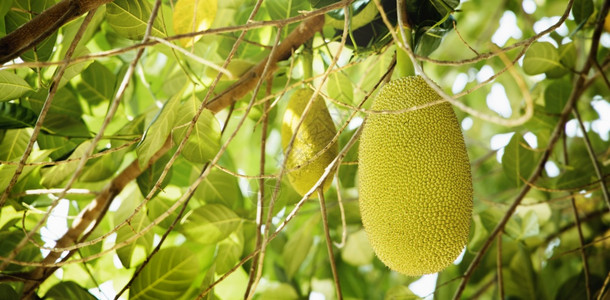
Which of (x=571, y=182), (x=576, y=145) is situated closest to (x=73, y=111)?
(x=571, y=182)

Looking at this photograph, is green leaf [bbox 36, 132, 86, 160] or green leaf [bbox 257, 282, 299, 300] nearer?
green leaf [bbox 36, 132, 86, 160]

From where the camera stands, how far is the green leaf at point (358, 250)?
130 centimetres

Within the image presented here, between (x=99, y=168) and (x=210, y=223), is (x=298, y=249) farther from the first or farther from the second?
(x=99, y=168)

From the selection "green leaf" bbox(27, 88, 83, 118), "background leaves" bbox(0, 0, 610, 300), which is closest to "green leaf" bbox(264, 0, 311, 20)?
"background leaves" bbox(0, 0, 610, 300)

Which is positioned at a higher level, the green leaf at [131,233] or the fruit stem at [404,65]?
the fruit stem at [404,65]

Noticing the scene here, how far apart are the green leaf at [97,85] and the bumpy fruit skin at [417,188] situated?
57 cm

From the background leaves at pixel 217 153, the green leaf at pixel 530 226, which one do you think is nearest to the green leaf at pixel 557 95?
the background leaves at pixel 217 153

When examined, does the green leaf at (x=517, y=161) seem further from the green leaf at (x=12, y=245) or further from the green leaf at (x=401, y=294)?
the green leaf at (x=12, y=245)

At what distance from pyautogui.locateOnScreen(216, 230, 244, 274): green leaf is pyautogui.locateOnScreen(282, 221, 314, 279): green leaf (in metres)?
0.19

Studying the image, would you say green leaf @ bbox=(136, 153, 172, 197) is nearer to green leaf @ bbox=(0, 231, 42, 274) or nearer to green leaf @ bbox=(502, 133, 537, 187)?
green leaf @ bbox=(0, 231, 42, 274)

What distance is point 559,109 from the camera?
1.14 metres

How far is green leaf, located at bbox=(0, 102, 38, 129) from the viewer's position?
0.79m

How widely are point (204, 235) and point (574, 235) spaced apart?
102 centimetres

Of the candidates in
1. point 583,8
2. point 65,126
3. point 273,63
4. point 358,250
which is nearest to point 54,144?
point 65,126
